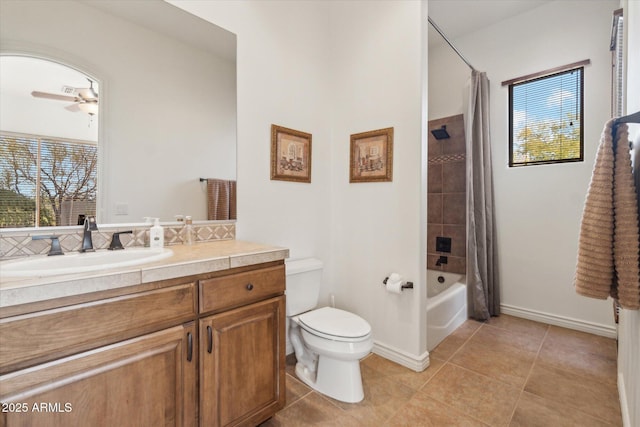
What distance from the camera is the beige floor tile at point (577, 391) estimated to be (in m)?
1.57

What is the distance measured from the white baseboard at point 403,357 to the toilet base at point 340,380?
0.46m

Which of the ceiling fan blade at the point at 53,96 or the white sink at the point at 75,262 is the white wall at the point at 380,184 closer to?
the white sink at the point at 75,262

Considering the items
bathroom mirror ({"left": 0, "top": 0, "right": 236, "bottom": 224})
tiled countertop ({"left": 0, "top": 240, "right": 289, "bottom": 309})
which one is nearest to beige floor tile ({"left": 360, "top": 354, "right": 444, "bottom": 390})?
tiled countertop ({"left": 0, "top": 240, "right": 289, "bottom": 309})

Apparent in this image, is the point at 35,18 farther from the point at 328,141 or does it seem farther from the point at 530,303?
the point at 530,303

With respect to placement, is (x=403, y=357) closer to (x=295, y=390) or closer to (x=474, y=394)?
(x=474, y=394)

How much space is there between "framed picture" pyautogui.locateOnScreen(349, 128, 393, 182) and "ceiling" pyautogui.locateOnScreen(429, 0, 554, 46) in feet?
5.42

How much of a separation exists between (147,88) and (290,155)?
3.15 feet

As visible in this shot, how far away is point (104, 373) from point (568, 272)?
3.46m

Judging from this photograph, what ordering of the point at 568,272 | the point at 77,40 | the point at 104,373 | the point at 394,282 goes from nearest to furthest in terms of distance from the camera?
the point at 104,373
the point at 77,40
the point at 394,282
the point at 568,272

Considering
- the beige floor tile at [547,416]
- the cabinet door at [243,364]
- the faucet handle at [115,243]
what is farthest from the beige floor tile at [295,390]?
the faucet handle at [115,243]

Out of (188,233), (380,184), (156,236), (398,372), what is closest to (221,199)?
(188,233)

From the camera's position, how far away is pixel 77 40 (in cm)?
133

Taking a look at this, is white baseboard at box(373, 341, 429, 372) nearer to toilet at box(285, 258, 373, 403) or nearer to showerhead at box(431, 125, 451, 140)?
toilet at box(285, 258, 373, 403)

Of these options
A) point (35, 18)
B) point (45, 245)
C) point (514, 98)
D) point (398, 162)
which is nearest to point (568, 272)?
point (514, 98)
